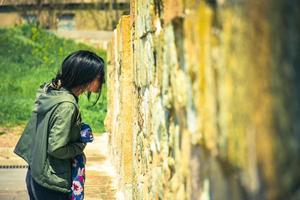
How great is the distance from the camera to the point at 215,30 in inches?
64.3

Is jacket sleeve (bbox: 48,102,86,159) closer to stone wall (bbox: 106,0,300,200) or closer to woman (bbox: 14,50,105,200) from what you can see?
woman (bbox: 14,50,105,200)

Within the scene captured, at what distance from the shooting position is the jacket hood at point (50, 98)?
3.09 m

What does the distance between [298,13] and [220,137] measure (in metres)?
0.50

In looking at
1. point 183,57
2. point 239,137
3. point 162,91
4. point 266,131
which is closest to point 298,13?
point 266,131

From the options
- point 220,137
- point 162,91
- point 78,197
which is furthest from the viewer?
point 78,197

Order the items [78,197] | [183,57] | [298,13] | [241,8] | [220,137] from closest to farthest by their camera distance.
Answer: [298,13], [241,8], [220,137], [183,57], [78,197]

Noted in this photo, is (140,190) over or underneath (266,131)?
underneath

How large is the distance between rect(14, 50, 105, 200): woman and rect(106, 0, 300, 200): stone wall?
1.47ft

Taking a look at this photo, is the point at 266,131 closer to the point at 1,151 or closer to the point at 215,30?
the point at 215,30

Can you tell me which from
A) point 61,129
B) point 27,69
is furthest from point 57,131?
point 27,69

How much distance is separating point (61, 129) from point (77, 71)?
1.21 ft

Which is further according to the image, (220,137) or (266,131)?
(220,137)

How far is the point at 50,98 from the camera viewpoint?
3123mm

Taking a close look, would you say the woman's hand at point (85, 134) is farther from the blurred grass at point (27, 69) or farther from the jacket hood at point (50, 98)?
the blurred grass at point (27, 69)
